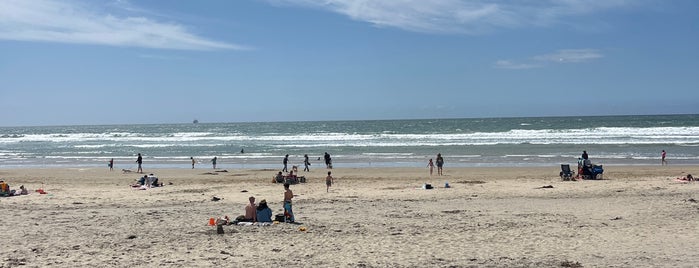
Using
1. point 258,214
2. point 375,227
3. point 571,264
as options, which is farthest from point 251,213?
point 571,264

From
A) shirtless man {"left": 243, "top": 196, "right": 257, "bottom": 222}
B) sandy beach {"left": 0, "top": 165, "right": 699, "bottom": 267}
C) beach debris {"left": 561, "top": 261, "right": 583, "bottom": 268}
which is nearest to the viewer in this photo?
beach debris {"left": 561, "top": 261, "right": 583, "bottom": 268}

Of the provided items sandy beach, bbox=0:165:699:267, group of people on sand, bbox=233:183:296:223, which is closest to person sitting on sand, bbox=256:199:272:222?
group of people on sand, bbox=233:183:296:223

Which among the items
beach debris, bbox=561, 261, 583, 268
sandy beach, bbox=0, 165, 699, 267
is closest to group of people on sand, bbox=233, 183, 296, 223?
sandy beach, bbox=0, 165, 699, 267

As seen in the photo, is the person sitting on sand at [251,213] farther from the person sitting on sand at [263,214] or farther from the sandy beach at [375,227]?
the sandy beach at [375,227]

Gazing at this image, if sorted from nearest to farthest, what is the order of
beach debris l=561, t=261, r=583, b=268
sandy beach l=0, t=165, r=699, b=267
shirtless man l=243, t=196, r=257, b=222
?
beach debris l=561, t=261, r=583, b=268 < sandy beach l=0, t=165, r=699, b=267 < shirtless man l=243, t=196, r=257, b=222

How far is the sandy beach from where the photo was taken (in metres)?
8.97

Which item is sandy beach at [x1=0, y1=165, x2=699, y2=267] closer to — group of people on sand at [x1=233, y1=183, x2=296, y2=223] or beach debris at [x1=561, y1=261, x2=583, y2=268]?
beach debris at [x1=561, y1=261, x2=583, y2=268]

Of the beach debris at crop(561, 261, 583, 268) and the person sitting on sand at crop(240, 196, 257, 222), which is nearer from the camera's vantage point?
the beach debris at crop(561, 261, 583, 268)

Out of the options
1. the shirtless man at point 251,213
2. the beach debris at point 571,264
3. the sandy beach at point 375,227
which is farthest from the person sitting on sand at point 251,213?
the beach debris at point 571,264

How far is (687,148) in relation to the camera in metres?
37.7

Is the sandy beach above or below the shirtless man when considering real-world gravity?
below

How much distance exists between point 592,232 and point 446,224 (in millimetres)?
2759

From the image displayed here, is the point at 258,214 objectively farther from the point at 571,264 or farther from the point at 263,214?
the point at 571,264

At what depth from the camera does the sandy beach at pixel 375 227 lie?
29.4ft
